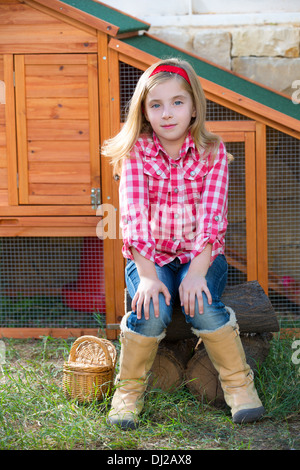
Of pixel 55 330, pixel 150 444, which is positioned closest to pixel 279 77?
pixel 55 330

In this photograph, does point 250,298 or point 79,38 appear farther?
point 79,38

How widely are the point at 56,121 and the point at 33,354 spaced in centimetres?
127

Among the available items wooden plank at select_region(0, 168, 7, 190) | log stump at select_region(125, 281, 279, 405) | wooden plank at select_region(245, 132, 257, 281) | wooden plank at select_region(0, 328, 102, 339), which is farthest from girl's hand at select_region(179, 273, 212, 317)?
wooden plank at select_region(0, 168, 7, 190)

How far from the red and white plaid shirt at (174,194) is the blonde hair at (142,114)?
3 cm

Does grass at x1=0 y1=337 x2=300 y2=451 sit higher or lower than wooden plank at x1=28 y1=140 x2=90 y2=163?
lower

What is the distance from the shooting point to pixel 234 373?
2.30 meters

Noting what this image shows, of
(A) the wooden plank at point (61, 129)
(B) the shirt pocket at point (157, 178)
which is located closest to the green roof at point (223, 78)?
(A) the wooden plank at point (61, 129)

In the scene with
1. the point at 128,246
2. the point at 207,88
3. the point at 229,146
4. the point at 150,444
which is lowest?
the point at 150,444

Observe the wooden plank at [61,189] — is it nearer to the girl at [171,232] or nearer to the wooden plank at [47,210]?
the wooden plank at [47,210]

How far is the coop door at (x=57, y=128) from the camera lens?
323cm

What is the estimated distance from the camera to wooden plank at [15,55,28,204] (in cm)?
325

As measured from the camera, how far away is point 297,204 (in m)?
3.66

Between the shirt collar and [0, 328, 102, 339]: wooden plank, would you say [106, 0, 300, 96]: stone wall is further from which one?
[0, 328, 102, 339]: wooden plank

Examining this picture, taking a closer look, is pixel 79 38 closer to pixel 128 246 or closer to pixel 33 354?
pixel 128 246
